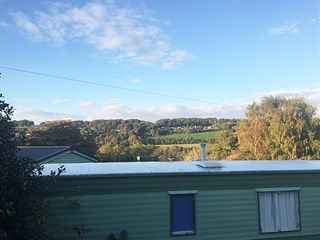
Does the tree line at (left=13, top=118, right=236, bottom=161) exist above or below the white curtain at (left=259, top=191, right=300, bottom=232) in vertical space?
above

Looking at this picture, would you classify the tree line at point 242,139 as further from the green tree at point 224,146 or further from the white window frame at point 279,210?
the white window frame at point 279,210

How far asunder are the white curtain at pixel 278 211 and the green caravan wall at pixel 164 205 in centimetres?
17

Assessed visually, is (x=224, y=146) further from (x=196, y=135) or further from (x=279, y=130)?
(x=196, y=135)

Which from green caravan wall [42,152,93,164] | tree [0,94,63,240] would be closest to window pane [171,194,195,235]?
tree [0,94,63,240]

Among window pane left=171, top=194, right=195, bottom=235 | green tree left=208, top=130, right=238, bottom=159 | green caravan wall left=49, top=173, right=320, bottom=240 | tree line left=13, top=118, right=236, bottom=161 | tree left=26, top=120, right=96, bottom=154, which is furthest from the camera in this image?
green tree left=208, top=130, right=238, bottom=159

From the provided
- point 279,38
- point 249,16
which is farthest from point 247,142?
point 249,16

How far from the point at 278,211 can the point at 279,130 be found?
2209 cm

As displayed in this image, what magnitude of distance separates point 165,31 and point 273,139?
15.7 metres

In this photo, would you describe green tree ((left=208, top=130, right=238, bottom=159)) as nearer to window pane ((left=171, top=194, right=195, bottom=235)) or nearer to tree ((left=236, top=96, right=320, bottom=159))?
tree ((left=236, top=96, right=320, bottom=159))

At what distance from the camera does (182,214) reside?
8094mm

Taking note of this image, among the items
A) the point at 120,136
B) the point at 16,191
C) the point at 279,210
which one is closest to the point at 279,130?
the point at 120,136

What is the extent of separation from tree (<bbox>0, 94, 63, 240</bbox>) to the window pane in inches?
125

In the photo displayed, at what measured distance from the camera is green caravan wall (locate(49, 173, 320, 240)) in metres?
7.53

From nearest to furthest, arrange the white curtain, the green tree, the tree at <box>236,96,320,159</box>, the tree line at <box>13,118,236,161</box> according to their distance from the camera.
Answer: the white curtain < the tree at <box>236,96,320,159</box> < the tree line at <box>13,118,236,161</box> < the green tree
